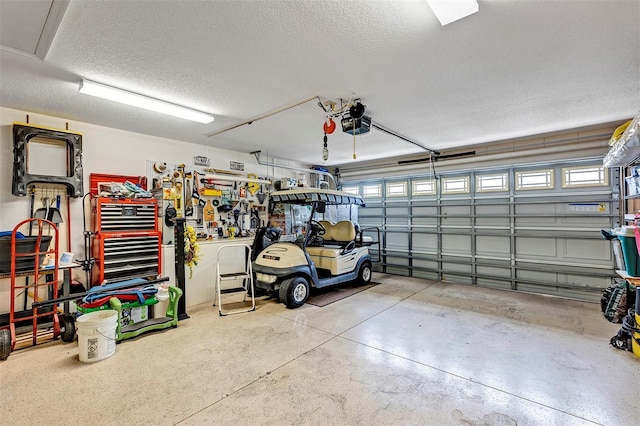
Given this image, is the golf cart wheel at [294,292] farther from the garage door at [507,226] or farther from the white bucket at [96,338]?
the garage door at [507,226]

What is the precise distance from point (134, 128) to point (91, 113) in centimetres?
66

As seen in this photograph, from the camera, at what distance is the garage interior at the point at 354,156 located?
2.05m

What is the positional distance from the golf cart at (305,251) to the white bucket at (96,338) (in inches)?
83.3

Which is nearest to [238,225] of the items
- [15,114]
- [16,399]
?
[15,114]

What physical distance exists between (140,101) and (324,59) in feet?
7.05

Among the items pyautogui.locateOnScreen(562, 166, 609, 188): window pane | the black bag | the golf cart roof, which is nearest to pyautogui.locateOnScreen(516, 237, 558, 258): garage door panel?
pyautogui.locateOnScreen(562, 166, 609, 188): window pane

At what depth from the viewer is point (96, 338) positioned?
2811 mm

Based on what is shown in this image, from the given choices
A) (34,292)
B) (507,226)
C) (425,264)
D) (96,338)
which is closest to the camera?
(96,338)

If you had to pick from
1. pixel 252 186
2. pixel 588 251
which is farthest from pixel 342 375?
pixel 588 251

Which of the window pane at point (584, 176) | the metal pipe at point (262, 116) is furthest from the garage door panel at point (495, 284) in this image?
the metal pipe at point (262, 116)

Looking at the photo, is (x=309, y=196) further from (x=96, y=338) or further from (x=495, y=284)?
(x=495, y=284)

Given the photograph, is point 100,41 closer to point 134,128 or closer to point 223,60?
point 223,60

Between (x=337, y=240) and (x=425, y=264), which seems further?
(x=425, y=264)

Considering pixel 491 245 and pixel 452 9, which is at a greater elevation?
pixel 452 9
